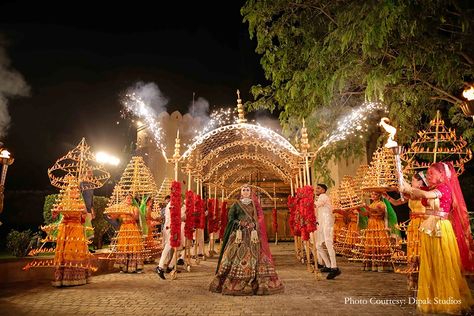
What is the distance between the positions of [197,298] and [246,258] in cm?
114

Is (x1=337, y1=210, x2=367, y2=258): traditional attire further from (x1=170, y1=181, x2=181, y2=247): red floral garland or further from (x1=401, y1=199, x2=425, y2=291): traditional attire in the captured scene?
(x1=170, y1=181, x2=181, y2=247): red floral garland

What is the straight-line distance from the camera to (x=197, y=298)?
6.03 meters

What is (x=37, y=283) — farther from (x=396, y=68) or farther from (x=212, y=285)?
(x=396, y=68)

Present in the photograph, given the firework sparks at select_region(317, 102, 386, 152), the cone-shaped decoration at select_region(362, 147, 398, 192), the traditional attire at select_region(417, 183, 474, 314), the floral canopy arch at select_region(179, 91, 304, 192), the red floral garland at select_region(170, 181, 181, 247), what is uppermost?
the firework sparks at select_region(317, 102, 386, 152)

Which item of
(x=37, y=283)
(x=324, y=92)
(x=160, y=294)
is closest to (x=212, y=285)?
(x=160, y=294)

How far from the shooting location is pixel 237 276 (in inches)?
249

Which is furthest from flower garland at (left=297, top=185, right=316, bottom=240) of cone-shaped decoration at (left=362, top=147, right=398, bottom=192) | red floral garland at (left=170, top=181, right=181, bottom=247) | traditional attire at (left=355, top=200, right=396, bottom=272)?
red floral garland at (left=170, top=181, right=181, bottom=247)

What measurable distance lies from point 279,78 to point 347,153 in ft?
13.6

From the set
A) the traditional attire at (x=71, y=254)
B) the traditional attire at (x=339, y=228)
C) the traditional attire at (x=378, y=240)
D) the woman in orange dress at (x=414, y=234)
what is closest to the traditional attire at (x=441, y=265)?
the woman in orange dress at (x=414, y=234)

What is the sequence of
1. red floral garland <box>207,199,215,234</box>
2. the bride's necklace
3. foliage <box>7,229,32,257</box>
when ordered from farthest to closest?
red floral garland <box>207,199,215,234</box>
foliage <box>7,229,32,257</box>
the bride's necklace

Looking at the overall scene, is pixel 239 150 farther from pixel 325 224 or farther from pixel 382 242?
pixel 382 242

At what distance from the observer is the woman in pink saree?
247 inches

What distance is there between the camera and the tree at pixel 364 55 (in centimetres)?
645

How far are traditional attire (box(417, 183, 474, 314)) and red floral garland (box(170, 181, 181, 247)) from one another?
211 inches
